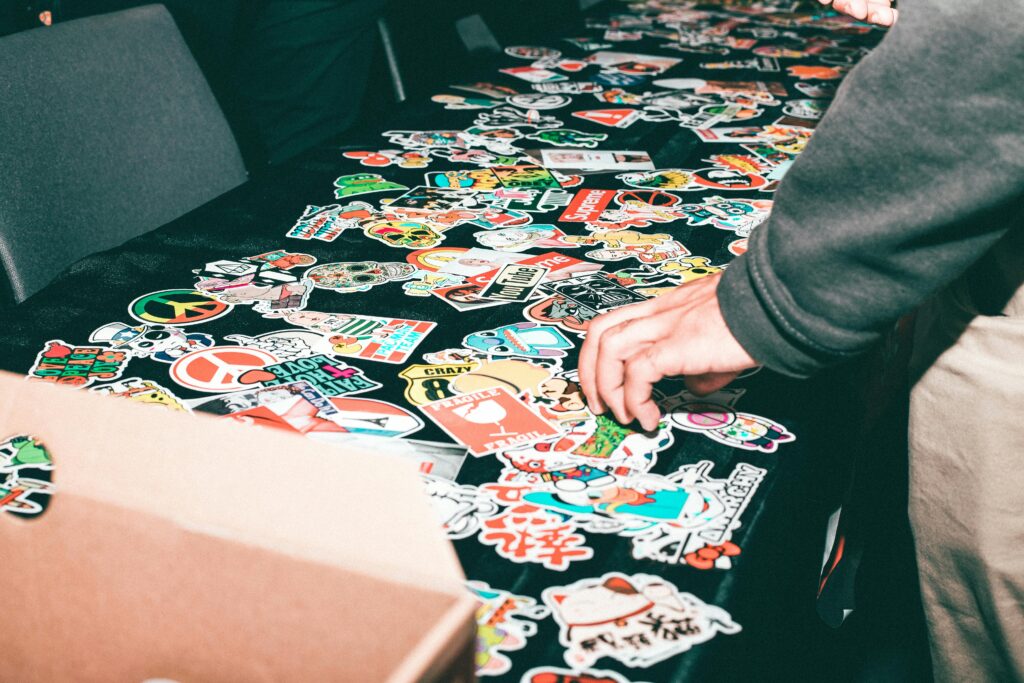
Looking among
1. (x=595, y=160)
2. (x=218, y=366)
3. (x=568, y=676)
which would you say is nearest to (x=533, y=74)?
(x=595, y=160)

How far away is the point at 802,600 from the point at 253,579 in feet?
2.21

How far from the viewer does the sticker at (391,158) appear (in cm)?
141

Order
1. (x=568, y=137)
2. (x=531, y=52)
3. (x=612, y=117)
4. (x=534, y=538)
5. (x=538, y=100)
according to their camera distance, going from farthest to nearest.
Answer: (x=531, y=52) < (x=538, y=100) < (x=612, y=117) < (x=568, y=137) < (x=534, y=538)

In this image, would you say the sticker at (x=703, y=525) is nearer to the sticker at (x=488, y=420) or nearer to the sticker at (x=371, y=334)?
the sticker at (x=488, y=420)

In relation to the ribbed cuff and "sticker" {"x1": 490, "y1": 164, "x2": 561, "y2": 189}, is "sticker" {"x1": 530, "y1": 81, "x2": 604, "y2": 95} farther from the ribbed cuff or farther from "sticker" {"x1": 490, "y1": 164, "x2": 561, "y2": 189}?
the ribbed cuff

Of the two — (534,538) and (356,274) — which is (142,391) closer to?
(356,274)

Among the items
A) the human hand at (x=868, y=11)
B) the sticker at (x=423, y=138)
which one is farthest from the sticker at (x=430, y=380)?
the human hand at (x=868, y=11)

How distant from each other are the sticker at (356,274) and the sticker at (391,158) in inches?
14.9

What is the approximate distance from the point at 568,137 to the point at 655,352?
3.01 feet

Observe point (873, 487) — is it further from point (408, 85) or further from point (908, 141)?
point (408, 85)

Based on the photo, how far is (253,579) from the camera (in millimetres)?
392

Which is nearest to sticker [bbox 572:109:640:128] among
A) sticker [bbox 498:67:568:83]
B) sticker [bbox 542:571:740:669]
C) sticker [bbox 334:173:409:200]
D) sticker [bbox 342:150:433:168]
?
sticker [bbox 498:67:568:83]

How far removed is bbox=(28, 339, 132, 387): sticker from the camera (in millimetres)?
837

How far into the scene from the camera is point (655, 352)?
2.23ft
